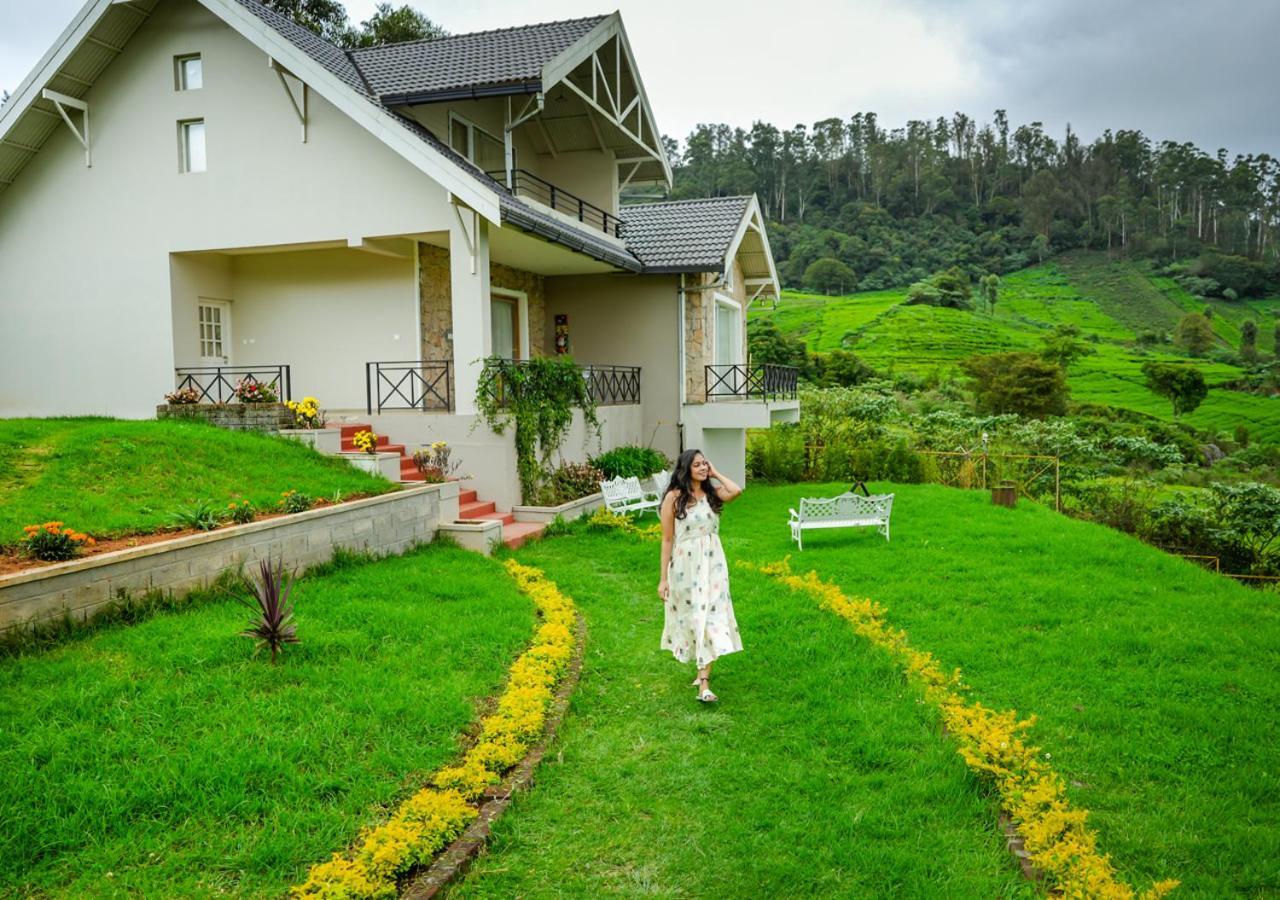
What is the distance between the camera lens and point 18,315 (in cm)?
1438

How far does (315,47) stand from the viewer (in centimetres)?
1476

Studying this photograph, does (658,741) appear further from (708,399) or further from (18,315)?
(18,315)

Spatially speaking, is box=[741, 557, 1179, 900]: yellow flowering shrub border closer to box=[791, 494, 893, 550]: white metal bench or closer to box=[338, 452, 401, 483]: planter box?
box=[791, 494, 893, 550]: white metal bench

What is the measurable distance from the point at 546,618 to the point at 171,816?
4.18 metres

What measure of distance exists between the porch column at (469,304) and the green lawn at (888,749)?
13.3ft

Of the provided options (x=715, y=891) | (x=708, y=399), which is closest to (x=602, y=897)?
(x=715, y=891)

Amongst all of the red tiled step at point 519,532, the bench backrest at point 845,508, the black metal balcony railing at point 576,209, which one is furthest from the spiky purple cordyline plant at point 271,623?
the black metal balcony railing at point 576,209

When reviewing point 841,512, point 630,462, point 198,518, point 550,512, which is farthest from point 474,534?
point 630,462

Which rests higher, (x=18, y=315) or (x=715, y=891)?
(x=18, y=315)

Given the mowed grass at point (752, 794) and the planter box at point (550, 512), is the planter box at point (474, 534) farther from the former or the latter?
the mowed grass at point (752, 794)

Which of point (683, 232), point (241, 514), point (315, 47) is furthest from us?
point (683, 232)

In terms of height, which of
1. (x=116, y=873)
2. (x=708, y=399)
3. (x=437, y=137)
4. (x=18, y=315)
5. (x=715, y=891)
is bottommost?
(x=715, y=891)

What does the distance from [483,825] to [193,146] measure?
44.8 feet

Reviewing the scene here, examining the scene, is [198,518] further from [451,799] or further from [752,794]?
[752,794]
